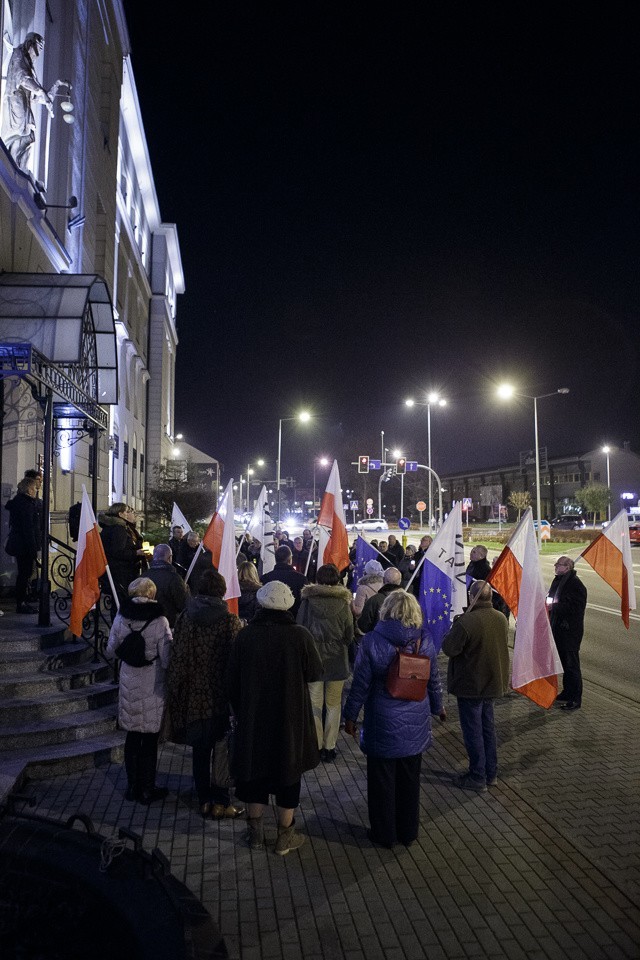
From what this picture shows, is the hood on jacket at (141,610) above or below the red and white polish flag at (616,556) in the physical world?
below

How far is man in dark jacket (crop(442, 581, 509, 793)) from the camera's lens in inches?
239

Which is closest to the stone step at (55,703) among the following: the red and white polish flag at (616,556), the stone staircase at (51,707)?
the stone staircase at (51,707)

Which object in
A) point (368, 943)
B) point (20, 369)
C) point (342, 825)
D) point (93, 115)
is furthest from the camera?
point (93, 115)

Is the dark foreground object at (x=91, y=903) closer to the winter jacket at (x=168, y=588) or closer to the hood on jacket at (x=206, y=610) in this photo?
the hood on jacket at (x=206, y=610)

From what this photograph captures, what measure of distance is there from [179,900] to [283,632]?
1702 millimetres

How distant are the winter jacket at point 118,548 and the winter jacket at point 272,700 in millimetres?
5267

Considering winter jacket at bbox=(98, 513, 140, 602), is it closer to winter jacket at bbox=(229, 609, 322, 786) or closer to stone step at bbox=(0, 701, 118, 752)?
stone step at bbox=(0, 701, 118, 752)

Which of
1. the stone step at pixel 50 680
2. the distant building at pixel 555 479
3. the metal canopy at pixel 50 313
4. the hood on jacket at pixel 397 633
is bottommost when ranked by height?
the stone step at pixel 50 680

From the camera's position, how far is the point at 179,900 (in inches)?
155

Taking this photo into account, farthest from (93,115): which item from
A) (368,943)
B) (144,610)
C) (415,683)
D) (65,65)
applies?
(368,943)

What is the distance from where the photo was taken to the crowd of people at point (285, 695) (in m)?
4.81

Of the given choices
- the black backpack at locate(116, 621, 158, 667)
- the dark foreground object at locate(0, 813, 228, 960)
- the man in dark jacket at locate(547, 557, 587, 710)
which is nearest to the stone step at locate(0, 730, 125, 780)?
the black backpack at locate(116, 621, 158, 667)

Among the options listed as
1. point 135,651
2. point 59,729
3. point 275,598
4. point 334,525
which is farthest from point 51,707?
point 334,525

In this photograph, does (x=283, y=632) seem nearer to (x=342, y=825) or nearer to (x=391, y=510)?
(x=342, y=825)
